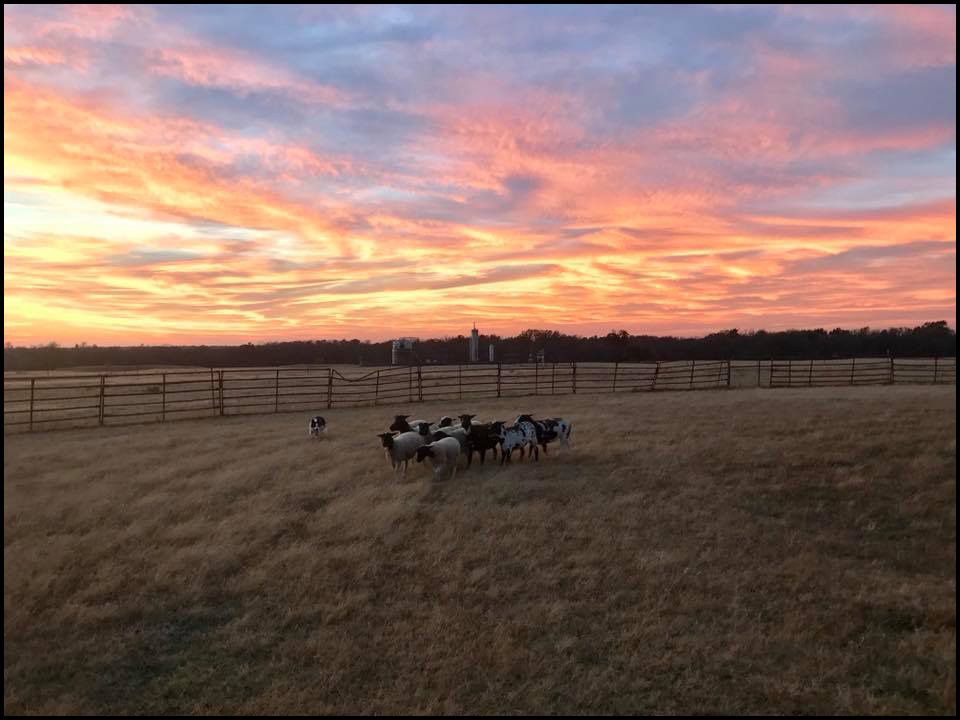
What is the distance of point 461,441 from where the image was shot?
13.6 meters

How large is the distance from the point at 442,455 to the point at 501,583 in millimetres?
4902

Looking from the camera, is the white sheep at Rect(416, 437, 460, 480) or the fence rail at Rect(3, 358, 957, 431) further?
the fence rail at Rect(3, 358, 957, 431)

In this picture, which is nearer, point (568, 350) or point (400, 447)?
point (400, 447)

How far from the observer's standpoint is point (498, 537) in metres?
9.26

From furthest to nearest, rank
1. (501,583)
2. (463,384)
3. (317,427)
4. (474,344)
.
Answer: (474,344) → (463,384) → (317,427) → (501,583)

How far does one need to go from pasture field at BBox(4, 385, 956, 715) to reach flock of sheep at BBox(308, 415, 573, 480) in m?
0.37

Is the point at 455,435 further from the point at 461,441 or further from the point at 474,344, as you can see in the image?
the point at 474,344

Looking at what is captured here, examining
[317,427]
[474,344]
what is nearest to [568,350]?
[474,344]

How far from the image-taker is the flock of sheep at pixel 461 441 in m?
12.6

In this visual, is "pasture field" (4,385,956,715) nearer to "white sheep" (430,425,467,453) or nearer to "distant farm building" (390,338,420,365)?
"white sheep" (430,425,467,453)

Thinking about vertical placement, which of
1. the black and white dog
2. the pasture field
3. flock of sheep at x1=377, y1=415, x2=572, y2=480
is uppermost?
flock of sheep at x1=377, y1=415, x2=572, y2=480

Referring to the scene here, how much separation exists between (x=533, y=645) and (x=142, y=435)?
17089 millimetres

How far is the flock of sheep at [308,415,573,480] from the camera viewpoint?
12625 mm

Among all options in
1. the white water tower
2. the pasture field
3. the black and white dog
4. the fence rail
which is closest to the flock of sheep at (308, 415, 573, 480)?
the pasture field
